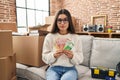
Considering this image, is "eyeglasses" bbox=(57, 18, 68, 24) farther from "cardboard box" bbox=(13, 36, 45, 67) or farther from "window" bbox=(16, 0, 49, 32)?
"window" bbox=(16, 0, 49, 32)

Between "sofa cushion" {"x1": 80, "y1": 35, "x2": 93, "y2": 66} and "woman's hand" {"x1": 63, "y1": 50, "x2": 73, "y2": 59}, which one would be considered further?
"sofa cushion" {"x1": 80, "y1": 35, "x2": 93, "y2": 66}

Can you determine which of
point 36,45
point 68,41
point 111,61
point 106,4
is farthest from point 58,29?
point 106,4

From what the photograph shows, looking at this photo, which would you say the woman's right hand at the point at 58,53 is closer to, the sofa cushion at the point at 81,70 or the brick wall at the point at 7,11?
the sofa cushion at the point at 81,70

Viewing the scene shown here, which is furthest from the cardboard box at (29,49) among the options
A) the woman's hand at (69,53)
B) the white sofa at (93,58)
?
the woman's hand at (69,53)

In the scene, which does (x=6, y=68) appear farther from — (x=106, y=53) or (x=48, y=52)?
(x=106, y=53)

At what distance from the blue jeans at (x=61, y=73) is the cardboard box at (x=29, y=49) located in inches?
15.0

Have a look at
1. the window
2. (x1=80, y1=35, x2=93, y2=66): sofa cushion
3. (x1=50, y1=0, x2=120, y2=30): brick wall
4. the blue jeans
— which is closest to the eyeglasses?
the blue jeans

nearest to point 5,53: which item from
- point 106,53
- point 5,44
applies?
point 5,44

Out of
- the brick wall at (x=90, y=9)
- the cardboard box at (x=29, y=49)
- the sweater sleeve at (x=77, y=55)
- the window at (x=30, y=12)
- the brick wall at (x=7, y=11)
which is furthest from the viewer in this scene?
the brick wall at (x=90, y=9)

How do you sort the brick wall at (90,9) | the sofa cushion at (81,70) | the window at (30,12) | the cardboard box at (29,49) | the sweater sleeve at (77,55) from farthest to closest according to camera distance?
the brick wall at (90,9) → the window at (30,12) → the cardboard box at (29,49) → the sofa cushion at (81,70) → the sweater sleeve at (77,55)

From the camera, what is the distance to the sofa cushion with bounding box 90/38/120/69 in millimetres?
2023

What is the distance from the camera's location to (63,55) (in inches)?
70.4

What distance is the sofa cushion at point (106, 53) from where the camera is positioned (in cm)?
202

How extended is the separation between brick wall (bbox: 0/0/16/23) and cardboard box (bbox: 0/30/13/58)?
1934mm
